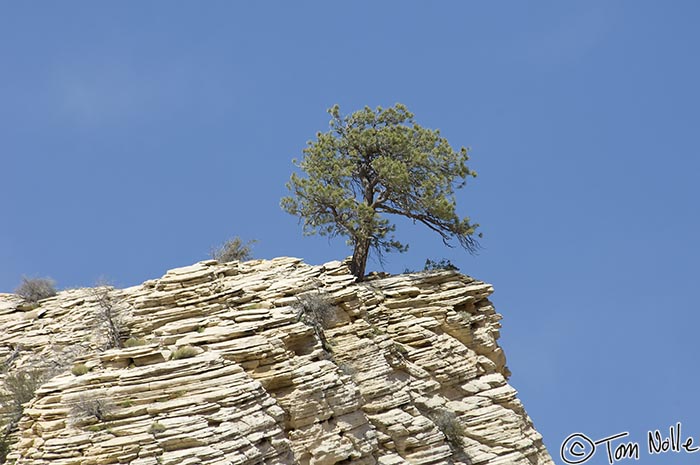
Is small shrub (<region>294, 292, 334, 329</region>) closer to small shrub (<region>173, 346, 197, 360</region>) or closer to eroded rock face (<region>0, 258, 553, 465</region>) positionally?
eroded rock face (<region>0, 258, 553, 465</region>)

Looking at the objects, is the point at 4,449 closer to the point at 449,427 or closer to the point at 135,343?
the point at 135,343

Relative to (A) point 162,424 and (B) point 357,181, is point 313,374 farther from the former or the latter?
(B) point 357,181

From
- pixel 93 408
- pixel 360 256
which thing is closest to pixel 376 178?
pixel 360 256

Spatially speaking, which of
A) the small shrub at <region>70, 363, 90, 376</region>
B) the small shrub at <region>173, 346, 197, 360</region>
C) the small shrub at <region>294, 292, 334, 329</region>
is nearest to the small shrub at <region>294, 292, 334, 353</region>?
the small shrub at <region>294, 292, 334, 329</region>

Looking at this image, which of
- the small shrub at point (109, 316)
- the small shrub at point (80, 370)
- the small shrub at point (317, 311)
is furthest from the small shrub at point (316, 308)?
the small shrub at point (80, 370)

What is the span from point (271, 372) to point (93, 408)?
19.6ft

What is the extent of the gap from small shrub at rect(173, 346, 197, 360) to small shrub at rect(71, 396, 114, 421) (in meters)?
2.82

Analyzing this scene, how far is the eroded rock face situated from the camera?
81.4 ft

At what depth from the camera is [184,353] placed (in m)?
27.1

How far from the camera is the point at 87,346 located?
36.8 metres

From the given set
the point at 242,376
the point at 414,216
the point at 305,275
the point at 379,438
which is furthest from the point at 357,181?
the point at 242,376

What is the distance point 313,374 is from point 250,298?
217 inches

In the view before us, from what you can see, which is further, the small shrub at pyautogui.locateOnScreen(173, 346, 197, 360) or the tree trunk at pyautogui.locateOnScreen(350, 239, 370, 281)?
the tree trunk at pyautogui.locateOnScreen(350, 239, 370, 281)

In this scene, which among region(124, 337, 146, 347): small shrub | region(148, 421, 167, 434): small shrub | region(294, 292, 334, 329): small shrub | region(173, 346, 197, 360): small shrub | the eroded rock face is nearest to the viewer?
region(148, 421, 167, 434): small shrub
